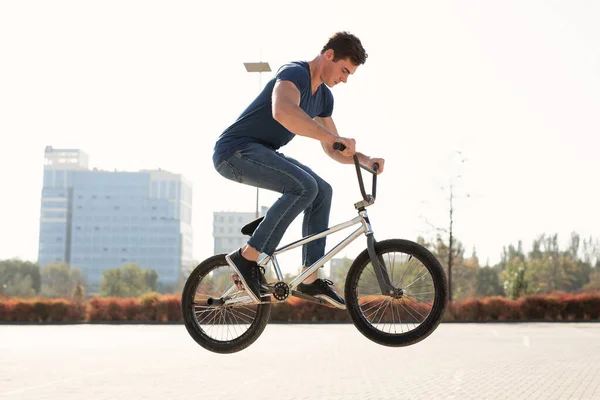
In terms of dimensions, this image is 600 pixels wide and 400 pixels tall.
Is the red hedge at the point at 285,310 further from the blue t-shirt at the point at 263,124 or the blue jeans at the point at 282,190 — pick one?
the blue t-shirt at the point at 263,124

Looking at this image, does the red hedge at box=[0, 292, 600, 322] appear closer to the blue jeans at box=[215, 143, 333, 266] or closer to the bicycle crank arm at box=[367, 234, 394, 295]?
the blue jeans at box=[215, 143, 333, 266]

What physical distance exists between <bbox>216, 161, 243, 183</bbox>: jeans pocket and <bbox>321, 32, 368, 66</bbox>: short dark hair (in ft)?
3.06

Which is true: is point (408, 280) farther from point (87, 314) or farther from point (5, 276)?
point (5, 276)

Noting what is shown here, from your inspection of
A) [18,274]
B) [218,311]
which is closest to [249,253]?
[218,311]

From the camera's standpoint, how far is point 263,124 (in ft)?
15.5

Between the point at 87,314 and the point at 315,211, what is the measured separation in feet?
170

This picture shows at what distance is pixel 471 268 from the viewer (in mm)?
106500

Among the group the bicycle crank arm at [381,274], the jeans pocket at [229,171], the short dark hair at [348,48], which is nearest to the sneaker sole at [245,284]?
the jeans pocket at [229,171]

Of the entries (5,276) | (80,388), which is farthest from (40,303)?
(5,276)

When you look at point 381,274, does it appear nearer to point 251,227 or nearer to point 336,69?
point 251,227

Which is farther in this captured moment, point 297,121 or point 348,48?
point 348,48

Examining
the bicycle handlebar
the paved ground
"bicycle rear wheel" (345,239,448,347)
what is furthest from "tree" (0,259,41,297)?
the bicycle handlebar

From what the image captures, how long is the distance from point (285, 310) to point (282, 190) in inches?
1877

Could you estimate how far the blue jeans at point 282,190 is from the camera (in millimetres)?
4648
